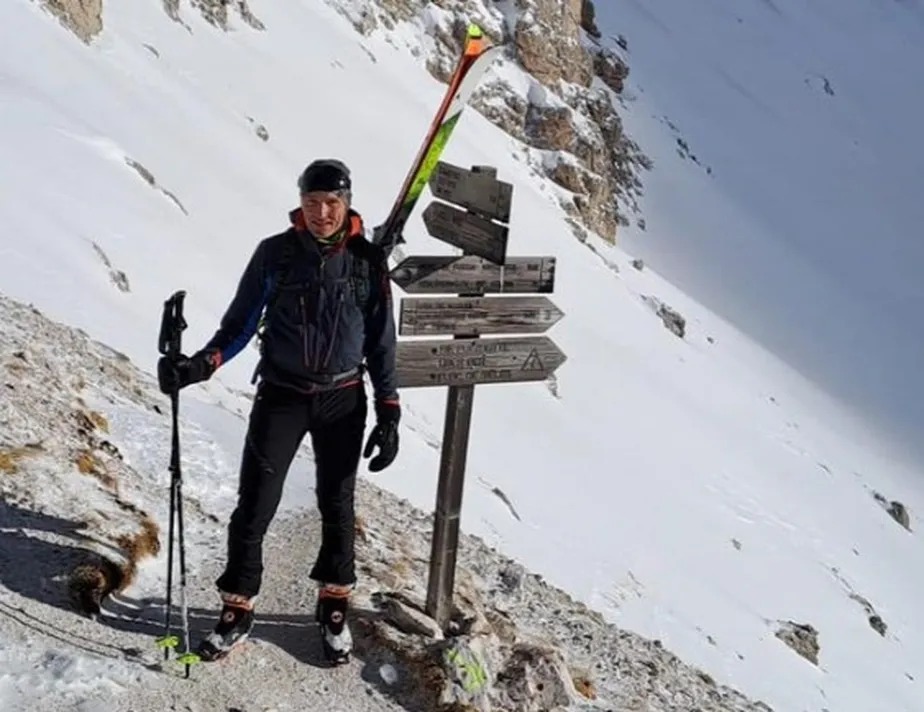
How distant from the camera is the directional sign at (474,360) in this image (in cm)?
716

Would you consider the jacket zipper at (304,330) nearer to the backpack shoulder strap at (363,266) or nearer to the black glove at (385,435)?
the backpack shoulder strap at (363,266)

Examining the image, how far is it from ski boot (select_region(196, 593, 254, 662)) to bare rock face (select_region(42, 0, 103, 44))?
74.6ft

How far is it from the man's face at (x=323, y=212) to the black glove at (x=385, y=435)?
1128mm

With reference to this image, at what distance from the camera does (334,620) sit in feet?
21.5

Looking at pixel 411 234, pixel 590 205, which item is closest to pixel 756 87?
pixel 590 205

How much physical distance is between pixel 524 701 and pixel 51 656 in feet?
9.68

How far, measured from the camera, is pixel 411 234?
3216 cm

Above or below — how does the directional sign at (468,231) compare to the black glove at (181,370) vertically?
above

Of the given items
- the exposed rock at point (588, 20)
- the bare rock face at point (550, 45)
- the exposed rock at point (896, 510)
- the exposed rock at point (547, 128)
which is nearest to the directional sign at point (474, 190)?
the exposed rock at point (896, 510)

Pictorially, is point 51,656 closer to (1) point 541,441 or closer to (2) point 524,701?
(2) point 524,701

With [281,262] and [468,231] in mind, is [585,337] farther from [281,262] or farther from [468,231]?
[281,262]

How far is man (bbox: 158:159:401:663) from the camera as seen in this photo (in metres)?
5.86

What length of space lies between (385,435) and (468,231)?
162 cm

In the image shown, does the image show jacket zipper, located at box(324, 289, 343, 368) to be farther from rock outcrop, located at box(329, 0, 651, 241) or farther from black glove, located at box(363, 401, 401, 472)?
rock outcrop, located at box(329, 0, 651, 241)
